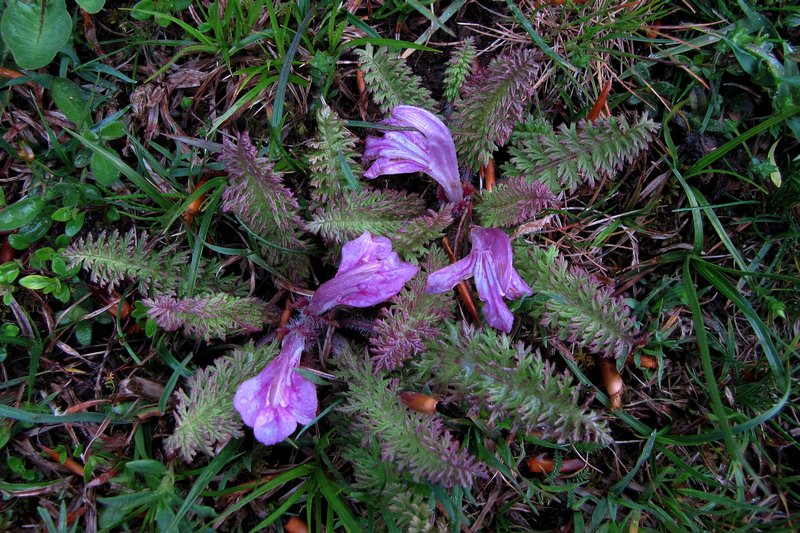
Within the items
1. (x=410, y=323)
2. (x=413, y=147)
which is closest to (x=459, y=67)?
(x=413, y=147)

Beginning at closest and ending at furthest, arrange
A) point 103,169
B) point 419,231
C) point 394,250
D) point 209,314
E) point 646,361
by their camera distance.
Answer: point 209,314
point 419,231
point 394,250
point 103,169
point 646,361

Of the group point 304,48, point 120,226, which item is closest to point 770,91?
point 304,48

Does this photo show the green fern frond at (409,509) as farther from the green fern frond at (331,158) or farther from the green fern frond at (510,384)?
the green fern frond at (331,158)

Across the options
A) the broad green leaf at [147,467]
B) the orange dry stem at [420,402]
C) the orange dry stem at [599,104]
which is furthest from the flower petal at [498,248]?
the broad green leaf at [147,467]

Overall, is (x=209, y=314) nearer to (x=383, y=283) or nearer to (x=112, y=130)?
(x=383, y=283)

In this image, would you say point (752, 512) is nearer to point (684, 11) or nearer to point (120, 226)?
point (684, 11)

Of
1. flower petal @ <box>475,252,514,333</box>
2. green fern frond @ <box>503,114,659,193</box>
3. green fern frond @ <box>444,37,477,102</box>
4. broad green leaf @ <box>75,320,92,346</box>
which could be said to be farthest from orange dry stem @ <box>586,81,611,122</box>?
broad green leaf @ <box>75,320,92,346</box>
